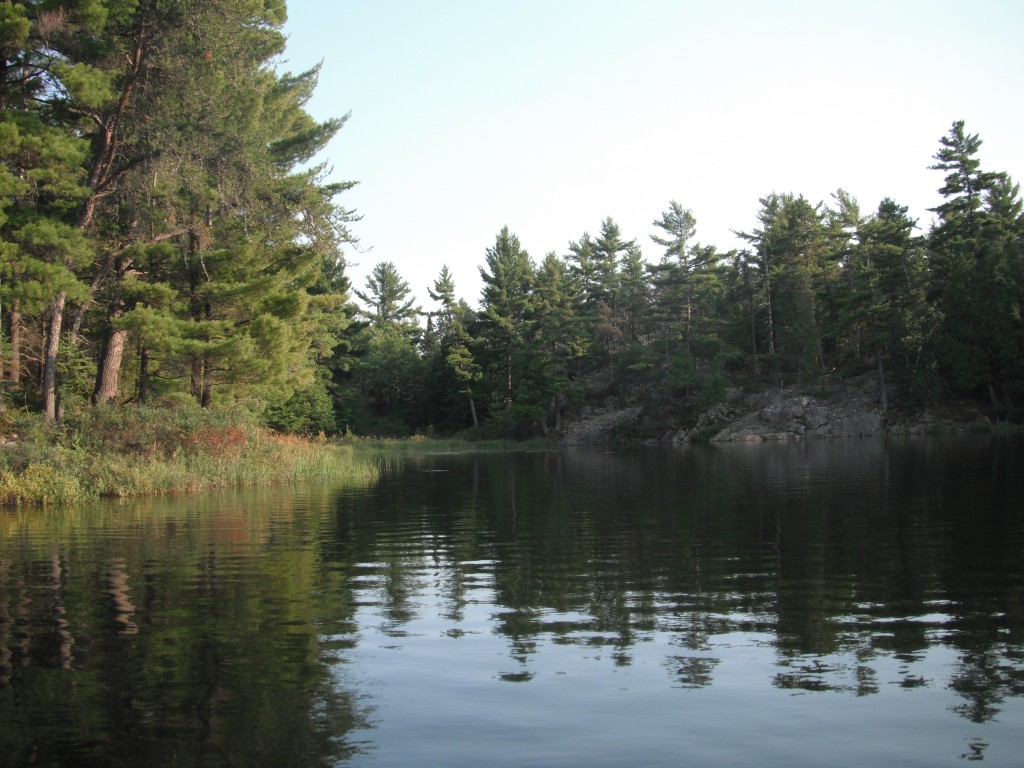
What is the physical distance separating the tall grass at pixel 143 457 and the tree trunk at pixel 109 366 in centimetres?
278

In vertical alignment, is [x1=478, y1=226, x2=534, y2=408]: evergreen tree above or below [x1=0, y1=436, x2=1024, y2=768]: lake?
above

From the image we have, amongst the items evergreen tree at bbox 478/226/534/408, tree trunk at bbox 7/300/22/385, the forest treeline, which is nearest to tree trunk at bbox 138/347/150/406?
the forest treeline

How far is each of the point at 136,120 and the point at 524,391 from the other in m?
46.8

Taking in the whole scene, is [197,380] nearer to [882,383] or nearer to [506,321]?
[506,321]

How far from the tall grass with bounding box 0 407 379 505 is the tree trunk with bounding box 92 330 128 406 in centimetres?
278

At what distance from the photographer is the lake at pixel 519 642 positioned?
5.27 m

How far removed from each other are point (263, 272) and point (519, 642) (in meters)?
28.6

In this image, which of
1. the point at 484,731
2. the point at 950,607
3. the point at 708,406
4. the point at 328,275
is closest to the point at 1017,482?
the point at 950,607

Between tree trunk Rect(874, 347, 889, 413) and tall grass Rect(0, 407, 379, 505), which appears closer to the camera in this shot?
tall grass Rect(0, 407, 379, 505)

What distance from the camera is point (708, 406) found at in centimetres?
6825

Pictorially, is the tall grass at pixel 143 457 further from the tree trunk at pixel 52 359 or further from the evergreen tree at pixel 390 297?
the evergreen tree at pixel 390 297

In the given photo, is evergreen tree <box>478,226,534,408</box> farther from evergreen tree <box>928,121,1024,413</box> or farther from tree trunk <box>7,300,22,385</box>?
tree trunk <box>7,300,22,385</box>

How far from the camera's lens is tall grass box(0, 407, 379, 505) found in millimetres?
20109

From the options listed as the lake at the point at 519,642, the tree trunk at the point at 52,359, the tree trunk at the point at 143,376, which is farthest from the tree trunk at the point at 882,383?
the tree trunk at the point at 52,359
